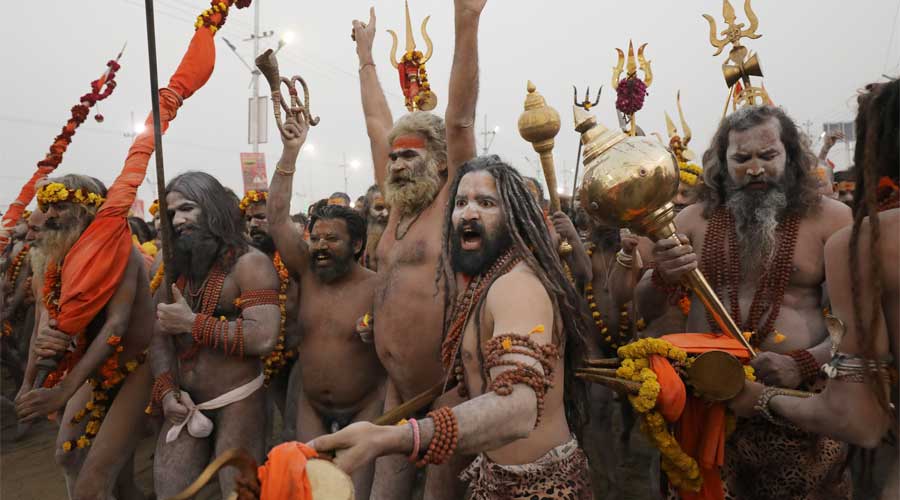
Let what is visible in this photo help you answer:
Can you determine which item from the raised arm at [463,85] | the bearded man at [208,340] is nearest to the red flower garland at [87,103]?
the bearded man at [208,340]

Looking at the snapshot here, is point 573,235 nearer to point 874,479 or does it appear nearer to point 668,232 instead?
point 668,232

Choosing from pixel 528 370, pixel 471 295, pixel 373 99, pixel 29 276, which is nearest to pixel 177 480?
pixel 471 295

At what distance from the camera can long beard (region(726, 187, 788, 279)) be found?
2816 mm

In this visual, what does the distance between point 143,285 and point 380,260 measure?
5.51ft

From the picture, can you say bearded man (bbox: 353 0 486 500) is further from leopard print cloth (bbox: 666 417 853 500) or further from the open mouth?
leopard print cloth (bbox: 666 417 853 500)

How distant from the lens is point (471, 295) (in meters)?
2.23

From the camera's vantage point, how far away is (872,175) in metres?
1.54

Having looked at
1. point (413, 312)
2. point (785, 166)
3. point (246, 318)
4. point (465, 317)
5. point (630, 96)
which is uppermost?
point (630, 96)

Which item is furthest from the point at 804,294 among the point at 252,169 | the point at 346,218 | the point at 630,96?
the point at 252,169

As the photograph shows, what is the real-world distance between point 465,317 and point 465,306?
0.05 meters

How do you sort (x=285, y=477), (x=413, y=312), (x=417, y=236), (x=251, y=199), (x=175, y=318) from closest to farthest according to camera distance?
(x=285, y=477), (x=413, y=312), (x=417, y=236), (x=175, y=318), (x=251, y=199)

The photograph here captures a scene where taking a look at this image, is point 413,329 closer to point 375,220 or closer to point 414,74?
point 414,74

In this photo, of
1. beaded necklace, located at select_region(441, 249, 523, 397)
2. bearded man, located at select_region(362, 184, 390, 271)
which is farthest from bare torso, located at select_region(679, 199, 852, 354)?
bearded man, located at select_region(362, 184, 390, 271)

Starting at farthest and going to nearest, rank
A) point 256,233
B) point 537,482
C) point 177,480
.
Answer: point 256,233
point 177,480
point 537,482
